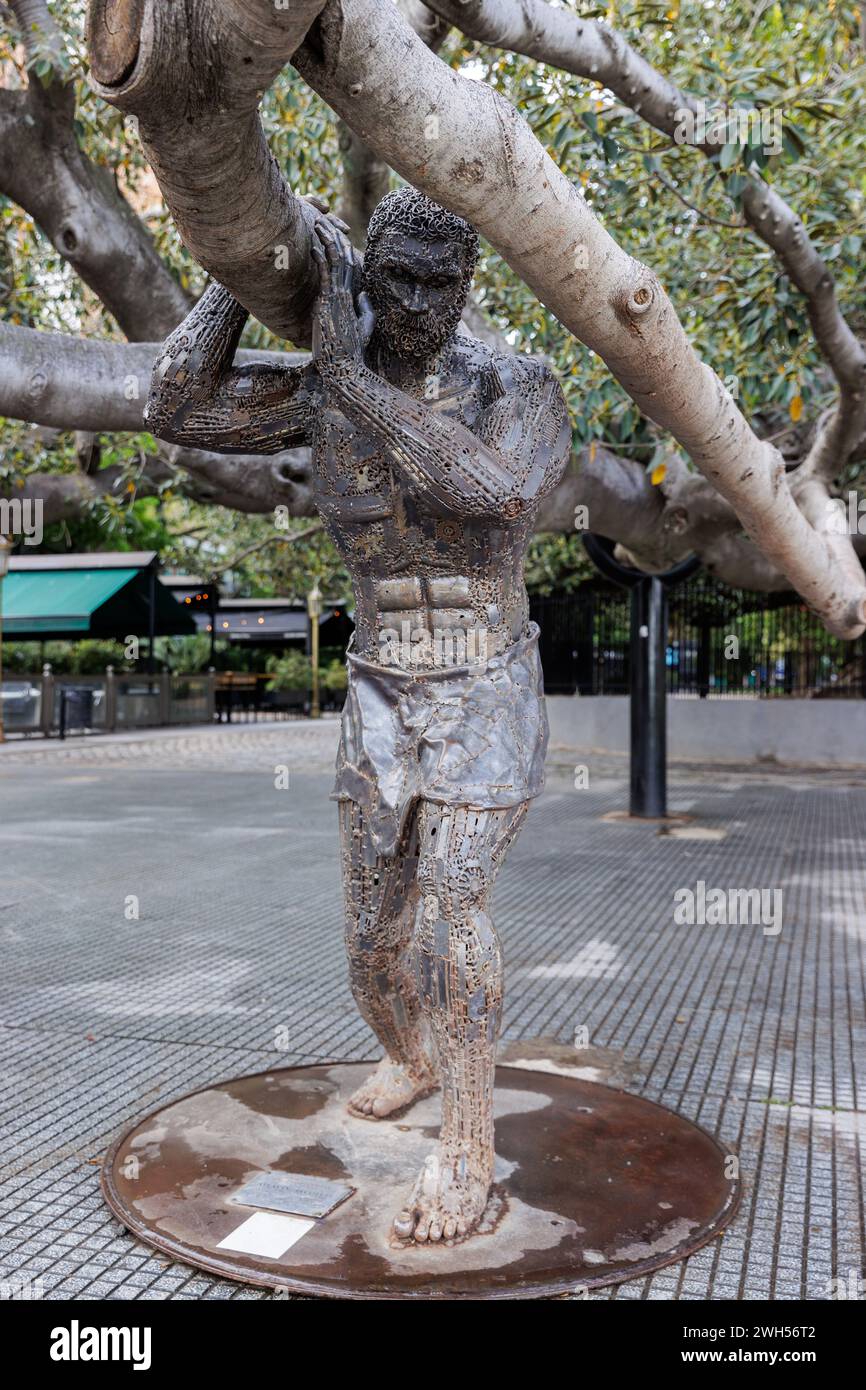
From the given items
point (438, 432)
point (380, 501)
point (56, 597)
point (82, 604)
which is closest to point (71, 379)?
point (380, 501)

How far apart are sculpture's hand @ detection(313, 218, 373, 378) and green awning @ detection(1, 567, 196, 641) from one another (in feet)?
65.2

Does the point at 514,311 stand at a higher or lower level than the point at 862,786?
higher

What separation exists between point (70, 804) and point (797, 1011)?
815 cm

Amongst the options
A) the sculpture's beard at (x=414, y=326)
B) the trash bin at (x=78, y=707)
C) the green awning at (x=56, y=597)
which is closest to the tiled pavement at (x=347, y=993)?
the sculpture's beard at (x=414, y=326)

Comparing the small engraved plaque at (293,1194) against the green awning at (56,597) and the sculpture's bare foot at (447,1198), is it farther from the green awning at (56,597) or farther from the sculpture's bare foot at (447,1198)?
the green awning at (56,597)

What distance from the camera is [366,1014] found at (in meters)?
3.52

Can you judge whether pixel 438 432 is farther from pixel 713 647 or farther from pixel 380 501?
pixel 713 647

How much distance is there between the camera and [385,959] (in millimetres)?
3385

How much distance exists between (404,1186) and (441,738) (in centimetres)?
119

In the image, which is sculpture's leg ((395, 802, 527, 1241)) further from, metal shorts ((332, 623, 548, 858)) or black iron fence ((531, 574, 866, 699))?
black iron fence ((531, 574, 866, 699))

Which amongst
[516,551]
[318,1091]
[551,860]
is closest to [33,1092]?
[318,1091]

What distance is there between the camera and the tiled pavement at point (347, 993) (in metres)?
3.06

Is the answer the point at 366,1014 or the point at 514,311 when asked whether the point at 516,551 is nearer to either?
the point at 366,1014

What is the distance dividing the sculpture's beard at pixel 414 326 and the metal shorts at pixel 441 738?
801mm
